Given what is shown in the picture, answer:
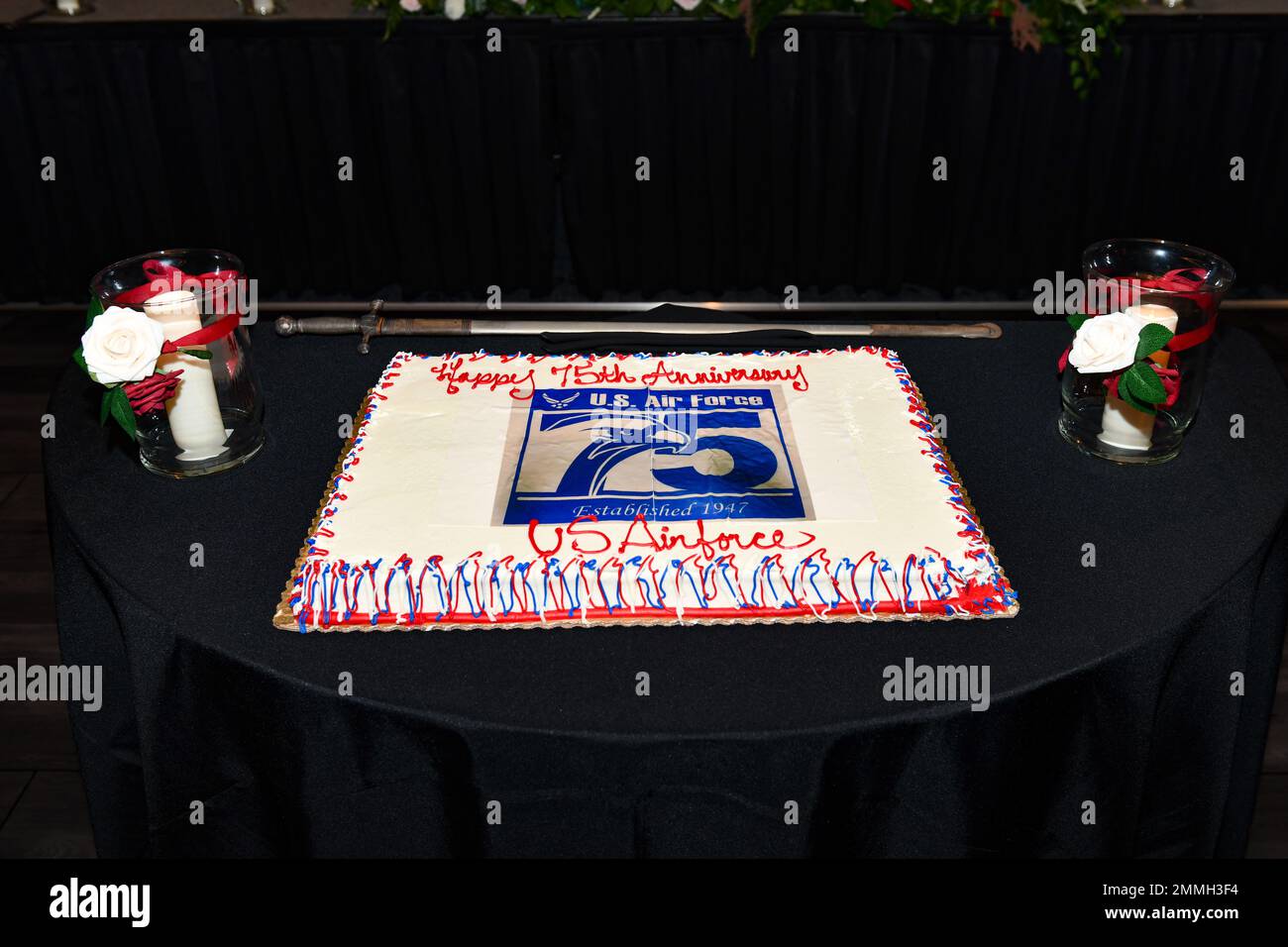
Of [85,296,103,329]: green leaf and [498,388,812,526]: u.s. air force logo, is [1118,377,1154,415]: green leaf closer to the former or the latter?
[498,388,812,526]: u.s. air force logo

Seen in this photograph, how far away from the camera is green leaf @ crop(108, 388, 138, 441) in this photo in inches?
32.6

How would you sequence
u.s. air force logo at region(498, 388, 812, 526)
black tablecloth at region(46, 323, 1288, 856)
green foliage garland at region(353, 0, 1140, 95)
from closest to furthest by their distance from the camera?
black tablecloth at region(46, 323, 1288, 856) < u.s. air force logo at region(498, 388, 812, 526) < green foliage garland at region(353, 0, 1140, 95)

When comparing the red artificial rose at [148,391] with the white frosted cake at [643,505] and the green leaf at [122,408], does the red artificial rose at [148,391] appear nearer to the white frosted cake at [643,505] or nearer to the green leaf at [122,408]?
the green leaf at [122,408]

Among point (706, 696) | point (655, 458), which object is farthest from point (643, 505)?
point (706, 696)

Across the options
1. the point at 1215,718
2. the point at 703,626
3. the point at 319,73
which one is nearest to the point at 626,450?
the point at 703,626

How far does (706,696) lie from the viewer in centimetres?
69

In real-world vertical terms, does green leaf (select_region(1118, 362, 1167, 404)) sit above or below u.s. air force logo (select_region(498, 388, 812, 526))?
above

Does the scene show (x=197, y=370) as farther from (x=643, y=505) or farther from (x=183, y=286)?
(x=643, y=505)

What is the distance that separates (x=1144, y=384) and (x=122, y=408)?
788 mm

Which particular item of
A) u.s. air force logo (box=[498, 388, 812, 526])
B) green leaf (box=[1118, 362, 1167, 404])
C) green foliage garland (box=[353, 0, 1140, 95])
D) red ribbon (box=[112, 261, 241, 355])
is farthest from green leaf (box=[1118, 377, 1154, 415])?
green foliage garland (box=[353, 0, 1140, 95])

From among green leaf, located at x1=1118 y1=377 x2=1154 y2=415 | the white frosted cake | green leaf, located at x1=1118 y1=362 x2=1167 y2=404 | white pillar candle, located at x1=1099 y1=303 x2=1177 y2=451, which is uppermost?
green leaf, located at x1=1118 y1=362 x2=1167 y2=404

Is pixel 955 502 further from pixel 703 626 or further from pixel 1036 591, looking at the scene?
pixel 703 626

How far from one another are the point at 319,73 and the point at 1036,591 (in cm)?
206

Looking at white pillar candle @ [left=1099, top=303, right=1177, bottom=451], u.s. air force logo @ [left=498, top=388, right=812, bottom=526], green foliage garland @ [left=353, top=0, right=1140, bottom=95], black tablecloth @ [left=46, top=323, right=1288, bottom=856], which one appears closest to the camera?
black tablecloth @ [left=46, top=323, right=1288, bottom=856]
